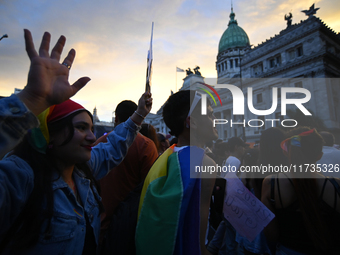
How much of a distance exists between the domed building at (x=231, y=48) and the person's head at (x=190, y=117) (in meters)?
53.5

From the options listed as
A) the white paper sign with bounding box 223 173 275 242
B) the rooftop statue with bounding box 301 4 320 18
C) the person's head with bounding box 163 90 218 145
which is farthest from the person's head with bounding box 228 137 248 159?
the rooftop statue with bounding box 301 4 320 18

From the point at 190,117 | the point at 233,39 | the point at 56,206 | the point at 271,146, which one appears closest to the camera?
the point at 56,206

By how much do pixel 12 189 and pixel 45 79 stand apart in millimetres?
549

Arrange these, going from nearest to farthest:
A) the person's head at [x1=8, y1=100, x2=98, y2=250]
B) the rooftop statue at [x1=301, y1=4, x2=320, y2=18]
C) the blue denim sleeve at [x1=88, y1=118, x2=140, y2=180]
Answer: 1. the person's head at [x1=8, y1=100, x2=98, y2=250]
2. the blue denim sleeve at [x1=88, y1=118, x2=140, y2=180]
3. the rooftop statue at [x1=301, y1=4, x2=320, y2=18]

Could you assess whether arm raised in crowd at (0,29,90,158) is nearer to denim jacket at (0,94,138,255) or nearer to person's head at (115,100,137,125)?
denim jacket at (0,94,138,255)

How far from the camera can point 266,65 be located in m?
32.2

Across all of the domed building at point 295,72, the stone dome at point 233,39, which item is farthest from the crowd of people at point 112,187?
the stone dome at point 233,39

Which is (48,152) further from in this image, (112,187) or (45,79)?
(112,187)

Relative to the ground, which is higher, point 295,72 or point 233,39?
point 233,39

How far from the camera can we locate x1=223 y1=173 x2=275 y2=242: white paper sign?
5.90 ft

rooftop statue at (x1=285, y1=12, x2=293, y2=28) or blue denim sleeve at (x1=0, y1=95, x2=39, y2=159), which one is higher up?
rooftop statue at (x1=285, y1=12, x2=293, y2=28)

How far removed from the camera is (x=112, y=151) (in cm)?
188

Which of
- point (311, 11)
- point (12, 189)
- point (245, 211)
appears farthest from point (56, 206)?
point (311, 11)

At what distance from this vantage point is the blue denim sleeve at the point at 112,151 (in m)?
1.78
